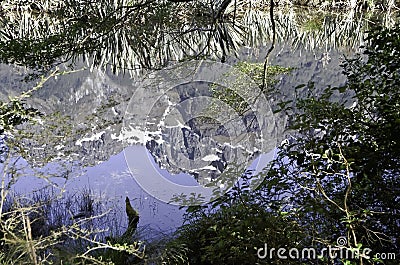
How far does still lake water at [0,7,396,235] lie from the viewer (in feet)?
7.58

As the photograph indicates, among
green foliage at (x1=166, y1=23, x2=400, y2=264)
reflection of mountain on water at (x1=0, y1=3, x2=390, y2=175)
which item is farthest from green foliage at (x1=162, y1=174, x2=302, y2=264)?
reflection of mountain on water at (x1=0, y1=3, x2=390, y2=175)

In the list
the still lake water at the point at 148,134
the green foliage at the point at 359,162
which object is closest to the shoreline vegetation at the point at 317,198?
the green foliage at the point at 359,162

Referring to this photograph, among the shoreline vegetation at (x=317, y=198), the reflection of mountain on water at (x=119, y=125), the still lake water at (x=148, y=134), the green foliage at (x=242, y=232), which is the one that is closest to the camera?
the shoreline vegetation at (x=317, y=198)

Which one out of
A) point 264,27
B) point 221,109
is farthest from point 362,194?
point 264,27

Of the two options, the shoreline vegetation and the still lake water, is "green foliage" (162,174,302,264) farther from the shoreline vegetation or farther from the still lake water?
the still lake water

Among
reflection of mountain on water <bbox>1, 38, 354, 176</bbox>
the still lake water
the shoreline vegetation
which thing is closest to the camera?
the shoreline vegetation

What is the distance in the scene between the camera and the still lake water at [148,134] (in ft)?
7.58

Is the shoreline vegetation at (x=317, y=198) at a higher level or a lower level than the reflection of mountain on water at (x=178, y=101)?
lower

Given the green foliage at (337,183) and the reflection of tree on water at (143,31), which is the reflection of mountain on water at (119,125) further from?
the green foliage at (337,183)

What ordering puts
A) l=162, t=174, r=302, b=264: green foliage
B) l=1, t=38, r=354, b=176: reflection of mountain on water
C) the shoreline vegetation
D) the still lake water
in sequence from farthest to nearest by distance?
l=1, t=38, r=354, b=176: reflection of mountain on water, the still lake water, l=162, t=174, r=302, b=264: green foliage, the shoreline vegetation

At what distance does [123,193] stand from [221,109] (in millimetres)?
1587

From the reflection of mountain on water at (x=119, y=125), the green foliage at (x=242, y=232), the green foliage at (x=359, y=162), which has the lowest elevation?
the green foliage at (x=242, y=232)

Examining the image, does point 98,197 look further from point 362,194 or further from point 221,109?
point 362,194

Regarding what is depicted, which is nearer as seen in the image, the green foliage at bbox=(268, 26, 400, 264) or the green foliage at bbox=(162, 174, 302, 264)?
the green foliage at bbox=(268, 26, 400, 264)
